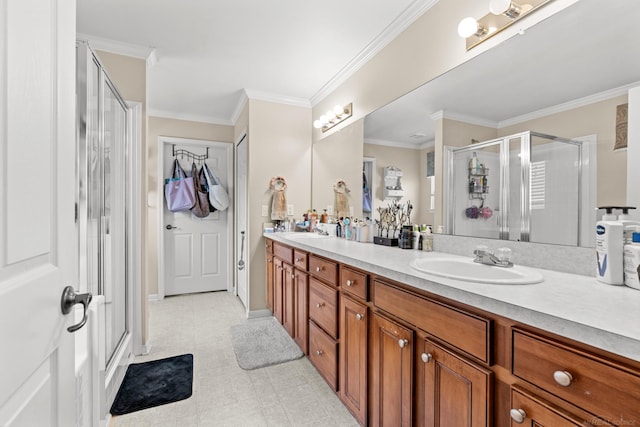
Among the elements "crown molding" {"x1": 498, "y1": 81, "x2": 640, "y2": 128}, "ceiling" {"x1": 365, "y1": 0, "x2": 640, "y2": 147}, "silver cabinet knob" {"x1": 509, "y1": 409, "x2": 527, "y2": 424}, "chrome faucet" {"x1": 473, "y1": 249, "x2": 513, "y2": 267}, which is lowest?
"silver cabinet knob" {"x1": 509, "y1": 409, "x2": 527, "y2": 424}

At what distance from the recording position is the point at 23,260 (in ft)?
1.87

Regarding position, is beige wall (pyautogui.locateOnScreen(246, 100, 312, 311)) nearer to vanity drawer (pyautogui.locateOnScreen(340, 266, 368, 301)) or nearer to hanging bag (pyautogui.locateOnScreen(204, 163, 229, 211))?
hanging bag (pyautogui.locateOnScreen(204, 163, 229, 211))

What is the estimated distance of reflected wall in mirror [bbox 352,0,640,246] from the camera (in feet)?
3.41

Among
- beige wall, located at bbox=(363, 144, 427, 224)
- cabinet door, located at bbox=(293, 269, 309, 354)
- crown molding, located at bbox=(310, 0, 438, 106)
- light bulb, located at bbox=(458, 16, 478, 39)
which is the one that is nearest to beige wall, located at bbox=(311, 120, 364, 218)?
beige wall, located at bbox=(363, 144, 427, 224)

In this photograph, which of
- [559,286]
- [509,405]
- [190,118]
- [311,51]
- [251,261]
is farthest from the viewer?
[190,118]

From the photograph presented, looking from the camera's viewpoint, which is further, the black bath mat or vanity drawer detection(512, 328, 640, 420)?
the black bath mat

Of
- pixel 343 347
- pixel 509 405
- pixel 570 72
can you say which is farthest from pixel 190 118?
pixel 509 405

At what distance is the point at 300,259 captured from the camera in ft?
7.21

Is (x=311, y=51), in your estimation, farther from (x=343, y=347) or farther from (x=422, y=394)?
(x=422, y=394)

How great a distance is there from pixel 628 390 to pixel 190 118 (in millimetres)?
4307

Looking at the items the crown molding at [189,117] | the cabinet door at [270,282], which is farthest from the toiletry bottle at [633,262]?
the crown molding at [189,117]

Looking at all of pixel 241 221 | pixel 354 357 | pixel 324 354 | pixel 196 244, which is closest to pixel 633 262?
pixel 354 357

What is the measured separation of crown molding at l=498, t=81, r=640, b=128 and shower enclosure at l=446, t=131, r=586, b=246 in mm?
68

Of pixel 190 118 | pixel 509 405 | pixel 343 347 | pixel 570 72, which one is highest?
pixel 190 118
